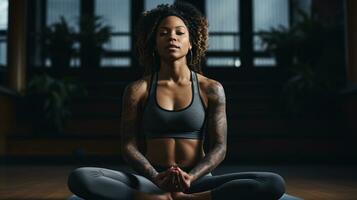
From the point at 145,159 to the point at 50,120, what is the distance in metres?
3.86

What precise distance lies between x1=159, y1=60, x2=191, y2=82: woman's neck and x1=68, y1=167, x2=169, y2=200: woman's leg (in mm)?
434

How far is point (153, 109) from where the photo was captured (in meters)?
1.76

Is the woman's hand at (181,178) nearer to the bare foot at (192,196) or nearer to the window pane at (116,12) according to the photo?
the bare foot at (192,196)

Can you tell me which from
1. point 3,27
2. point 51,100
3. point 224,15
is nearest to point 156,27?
point 51,100

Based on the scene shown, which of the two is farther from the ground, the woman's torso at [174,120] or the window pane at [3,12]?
the window pane at [3,12]

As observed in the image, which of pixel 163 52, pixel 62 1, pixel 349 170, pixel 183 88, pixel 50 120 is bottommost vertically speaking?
pixel 349 170

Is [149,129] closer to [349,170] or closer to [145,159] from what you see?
[145,159]

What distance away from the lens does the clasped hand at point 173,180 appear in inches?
60.7

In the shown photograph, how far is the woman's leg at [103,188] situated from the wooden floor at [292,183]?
1.03m

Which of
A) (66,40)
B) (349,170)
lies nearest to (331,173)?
(349,170)

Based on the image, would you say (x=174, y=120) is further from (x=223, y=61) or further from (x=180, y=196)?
(x=223, y=61)

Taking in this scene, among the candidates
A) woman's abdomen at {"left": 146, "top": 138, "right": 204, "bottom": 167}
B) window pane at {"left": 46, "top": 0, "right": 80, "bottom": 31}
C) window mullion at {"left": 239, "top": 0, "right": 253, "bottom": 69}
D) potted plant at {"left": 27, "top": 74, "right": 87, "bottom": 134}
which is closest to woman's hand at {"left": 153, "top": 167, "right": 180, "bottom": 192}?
woman's abdomen at {"left": 146, "top": 138, "right": 204, "bottom": 167}

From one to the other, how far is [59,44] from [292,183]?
4.81m

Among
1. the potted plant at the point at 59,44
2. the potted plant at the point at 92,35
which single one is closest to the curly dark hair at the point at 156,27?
the potted plant at the point at 59,44
